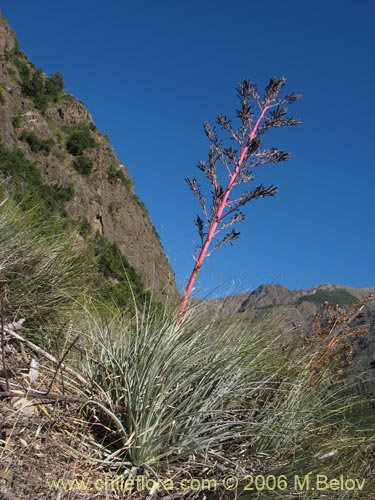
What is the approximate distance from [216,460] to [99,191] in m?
47.6

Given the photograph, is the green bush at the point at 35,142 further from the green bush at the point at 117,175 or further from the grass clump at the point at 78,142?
the green bush at the point at 117,175

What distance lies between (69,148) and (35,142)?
6.05 metres

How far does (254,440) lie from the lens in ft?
5.98

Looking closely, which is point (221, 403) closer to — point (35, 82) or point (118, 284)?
point (118, 284)

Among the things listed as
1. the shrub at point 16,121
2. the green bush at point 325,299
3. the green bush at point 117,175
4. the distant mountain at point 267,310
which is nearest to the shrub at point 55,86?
the shrub at point 16,121

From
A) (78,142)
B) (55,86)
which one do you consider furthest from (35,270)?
(55,86)

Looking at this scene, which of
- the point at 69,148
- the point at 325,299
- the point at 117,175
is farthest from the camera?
the point at 117,175

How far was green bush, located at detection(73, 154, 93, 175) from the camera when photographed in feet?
152

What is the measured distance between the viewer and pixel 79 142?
154ft

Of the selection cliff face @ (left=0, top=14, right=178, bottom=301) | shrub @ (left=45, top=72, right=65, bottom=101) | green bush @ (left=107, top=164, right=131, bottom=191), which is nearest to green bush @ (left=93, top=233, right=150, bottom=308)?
cliff face @ (left=0, top=14, right=178, bottom=301)

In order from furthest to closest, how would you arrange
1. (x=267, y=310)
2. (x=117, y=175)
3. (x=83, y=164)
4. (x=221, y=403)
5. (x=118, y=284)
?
(x=117, y=175) → (x=83, y=164) → (x=118, y=284) → (x=267, y=310) → (x=221, y=403)

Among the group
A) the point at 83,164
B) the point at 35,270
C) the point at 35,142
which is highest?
the point at 83,164

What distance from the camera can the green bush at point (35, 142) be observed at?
4062 centimetres

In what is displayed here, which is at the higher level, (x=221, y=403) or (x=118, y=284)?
(x=118, y=284)
